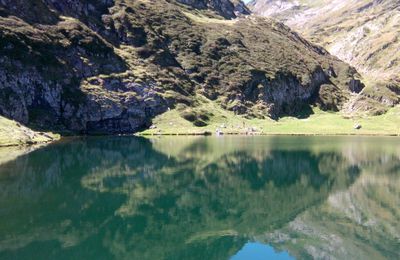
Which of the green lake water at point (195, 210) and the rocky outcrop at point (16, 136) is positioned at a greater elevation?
the rocky outcrop at point (16, 136)

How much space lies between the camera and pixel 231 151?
123 metres

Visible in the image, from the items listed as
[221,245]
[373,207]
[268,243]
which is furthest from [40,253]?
[373,207]

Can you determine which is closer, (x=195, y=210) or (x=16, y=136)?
(x=195, y=210)

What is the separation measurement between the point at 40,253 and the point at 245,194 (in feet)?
114

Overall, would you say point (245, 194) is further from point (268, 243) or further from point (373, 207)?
point (268, 243)

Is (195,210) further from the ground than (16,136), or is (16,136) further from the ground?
(16,136)

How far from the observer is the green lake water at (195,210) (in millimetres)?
37812

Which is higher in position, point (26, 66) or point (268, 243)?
point (26, 66)

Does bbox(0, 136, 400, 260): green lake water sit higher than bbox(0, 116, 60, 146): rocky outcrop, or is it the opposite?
bbox(0, 116, 60, 146): rocky outcrop

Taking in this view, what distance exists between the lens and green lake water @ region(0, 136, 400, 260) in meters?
37.8

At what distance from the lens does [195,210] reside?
172 feet

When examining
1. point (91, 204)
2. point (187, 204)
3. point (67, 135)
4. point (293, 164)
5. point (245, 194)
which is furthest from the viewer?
point (67, 135)

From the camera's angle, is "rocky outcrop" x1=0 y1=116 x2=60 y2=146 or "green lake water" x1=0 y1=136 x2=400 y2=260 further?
"rocky outcrop" x1=0 y1=116 x2=60 y2=146

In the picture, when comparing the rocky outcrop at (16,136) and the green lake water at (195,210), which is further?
the rocky outcrop at (16,136)
